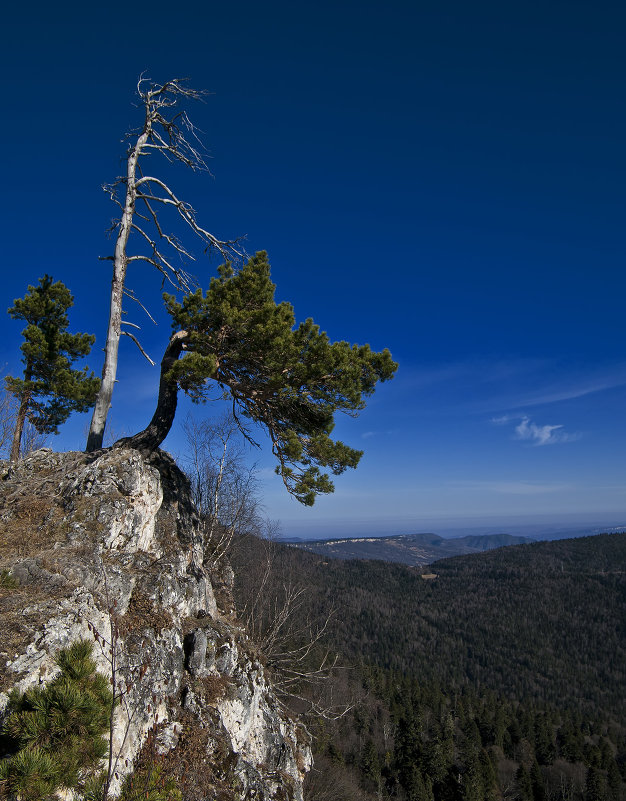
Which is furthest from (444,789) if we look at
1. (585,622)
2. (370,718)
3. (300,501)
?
(585,622)

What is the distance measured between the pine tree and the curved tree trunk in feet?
26.1

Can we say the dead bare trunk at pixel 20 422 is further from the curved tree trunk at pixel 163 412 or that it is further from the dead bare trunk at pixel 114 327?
the curved tree trunk at pixel 163 412

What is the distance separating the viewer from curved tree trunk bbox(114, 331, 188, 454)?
30.2 feet

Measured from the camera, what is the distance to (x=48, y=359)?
15391mm

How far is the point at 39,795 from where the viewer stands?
3.22 m

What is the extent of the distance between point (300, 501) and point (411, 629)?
518ft

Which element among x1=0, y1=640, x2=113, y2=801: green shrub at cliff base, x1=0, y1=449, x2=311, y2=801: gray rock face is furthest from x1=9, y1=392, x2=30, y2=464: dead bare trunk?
x1=0, y1=640, x2=113, y2=801: green shrub at cliff base

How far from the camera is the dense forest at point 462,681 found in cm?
4441

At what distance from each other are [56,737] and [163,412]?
6521 mm

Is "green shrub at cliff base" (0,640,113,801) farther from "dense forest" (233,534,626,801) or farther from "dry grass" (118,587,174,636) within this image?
"dense forest" (233,534,626,801)

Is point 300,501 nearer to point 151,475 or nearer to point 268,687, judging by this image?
point 151,475

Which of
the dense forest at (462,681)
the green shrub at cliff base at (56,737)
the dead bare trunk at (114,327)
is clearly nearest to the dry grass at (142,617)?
the green shrub at cliff base at (56,737)

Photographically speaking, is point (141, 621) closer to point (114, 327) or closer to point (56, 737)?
point (56, 737)

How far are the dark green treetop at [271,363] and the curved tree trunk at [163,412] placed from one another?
4 centimetres
